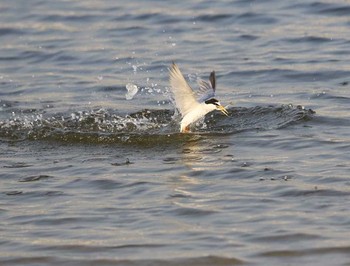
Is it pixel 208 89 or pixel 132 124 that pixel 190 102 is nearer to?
pixel 208 89

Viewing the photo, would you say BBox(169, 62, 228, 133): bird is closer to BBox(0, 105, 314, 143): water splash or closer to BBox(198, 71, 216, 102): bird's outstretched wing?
BBox(198, 71, 216, 102): bird's outstretched wing

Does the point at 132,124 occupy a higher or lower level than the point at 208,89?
lower

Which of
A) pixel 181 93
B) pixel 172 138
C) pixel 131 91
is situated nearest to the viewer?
pixel 181 93

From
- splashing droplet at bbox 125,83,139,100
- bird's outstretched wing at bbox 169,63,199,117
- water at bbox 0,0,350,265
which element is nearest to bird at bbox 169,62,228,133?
bird's outstretched wing at bbox 169,63,199,117

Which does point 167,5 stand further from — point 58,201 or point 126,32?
point 58,201

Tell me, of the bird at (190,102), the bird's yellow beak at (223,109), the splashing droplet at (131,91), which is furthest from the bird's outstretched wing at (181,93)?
the splashing droplet at (131,91)

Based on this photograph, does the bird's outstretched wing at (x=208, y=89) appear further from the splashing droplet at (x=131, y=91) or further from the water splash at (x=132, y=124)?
the splashing droplet at (x=131, y=91)

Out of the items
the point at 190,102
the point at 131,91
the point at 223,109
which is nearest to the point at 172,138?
the point at 190,102

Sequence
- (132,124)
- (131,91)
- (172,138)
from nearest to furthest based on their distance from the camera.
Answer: (172,138) → (132,124) → (131,91)

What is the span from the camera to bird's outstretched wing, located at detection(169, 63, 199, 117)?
8727 mm

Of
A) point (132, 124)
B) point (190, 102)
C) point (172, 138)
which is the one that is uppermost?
point (190, 102)

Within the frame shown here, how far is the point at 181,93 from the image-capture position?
895 cm

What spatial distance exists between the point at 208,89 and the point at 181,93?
36 centimetres

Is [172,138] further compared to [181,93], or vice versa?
[172,138]
